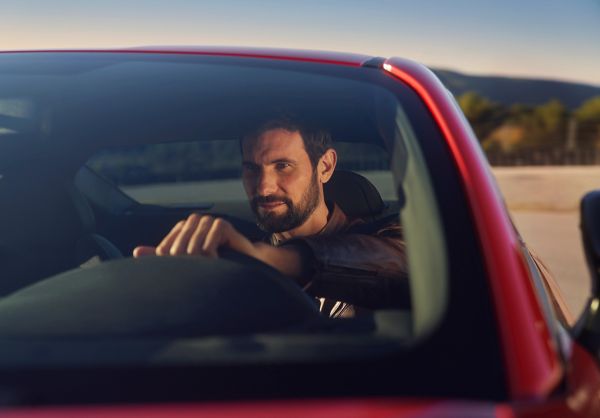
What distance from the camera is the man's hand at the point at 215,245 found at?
1852mm

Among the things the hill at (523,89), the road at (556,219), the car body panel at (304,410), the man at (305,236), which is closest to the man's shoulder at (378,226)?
the man at (305,236)

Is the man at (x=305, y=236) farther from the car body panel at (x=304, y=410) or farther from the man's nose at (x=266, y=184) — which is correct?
the car body panel at (x=304, y=410)

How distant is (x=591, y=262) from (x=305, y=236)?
28.8 inches

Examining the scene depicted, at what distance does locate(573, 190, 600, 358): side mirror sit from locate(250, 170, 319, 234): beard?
892 millimetres

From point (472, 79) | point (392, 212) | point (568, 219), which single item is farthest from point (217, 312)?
point (472, 79)

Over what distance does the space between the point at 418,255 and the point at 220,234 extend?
46cm

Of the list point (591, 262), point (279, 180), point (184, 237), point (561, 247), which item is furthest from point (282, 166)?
point (561, 247)

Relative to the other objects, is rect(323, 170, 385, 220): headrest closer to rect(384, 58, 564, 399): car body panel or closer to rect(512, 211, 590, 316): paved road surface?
rect(384, 58, 564, 399): car body panel

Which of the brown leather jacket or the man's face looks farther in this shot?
the man's face

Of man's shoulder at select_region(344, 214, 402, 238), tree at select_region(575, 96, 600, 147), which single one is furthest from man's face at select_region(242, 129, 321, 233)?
tree at select_region(575, 96, 600, 147)

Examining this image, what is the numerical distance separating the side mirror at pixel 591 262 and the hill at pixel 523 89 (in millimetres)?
51957

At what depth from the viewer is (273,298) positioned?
1622mm

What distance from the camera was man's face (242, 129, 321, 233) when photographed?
7.69 ft

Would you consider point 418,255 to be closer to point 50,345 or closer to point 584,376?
point 584,376
